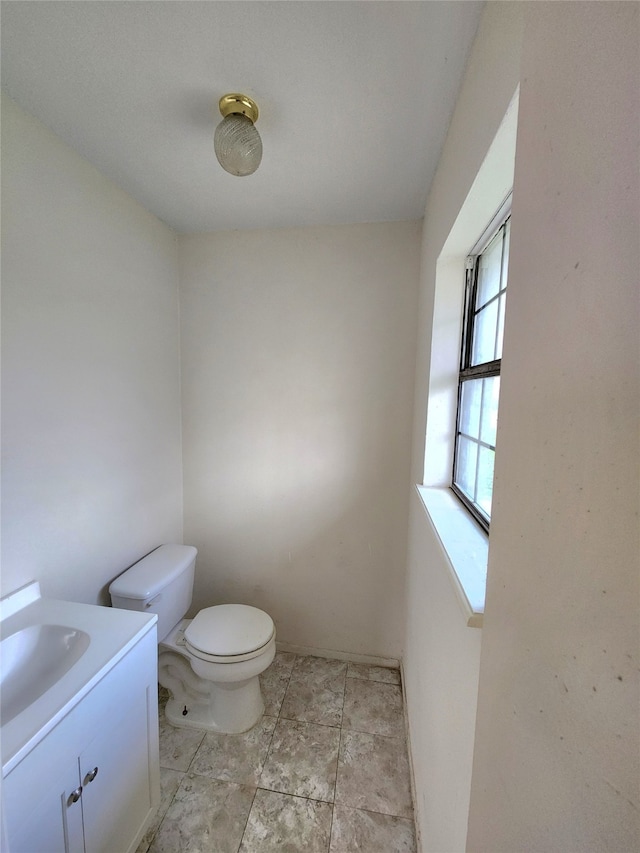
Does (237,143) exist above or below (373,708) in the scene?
above

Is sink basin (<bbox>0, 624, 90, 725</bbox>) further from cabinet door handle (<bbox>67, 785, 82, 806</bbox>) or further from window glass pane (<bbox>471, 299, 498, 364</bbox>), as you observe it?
window glass pane (<bbox>471, 299, 498, 364</bbox>)

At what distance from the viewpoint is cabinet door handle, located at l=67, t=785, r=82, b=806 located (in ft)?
2.51

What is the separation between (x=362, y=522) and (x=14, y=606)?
→ 142cm

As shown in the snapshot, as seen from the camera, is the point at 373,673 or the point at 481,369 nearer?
the point at 481,369

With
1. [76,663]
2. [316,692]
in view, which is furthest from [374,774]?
[76,663]

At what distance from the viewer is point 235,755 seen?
4.38 ft

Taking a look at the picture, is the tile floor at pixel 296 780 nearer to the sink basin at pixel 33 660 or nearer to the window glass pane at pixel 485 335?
the sink basin at pixel 33 660

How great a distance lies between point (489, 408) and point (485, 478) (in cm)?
22

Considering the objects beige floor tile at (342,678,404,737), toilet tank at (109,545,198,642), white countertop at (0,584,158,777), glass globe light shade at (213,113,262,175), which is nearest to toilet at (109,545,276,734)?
toilet tank at (109,545,198,642)

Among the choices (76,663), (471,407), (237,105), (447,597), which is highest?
(237,105)

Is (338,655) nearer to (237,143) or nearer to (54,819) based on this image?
(54,819)

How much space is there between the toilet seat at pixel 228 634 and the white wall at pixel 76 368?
46 centimetres

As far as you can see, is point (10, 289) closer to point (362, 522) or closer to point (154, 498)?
point (154, 498)

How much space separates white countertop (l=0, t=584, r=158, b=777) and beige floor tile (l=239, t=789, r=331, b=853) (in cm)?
80
